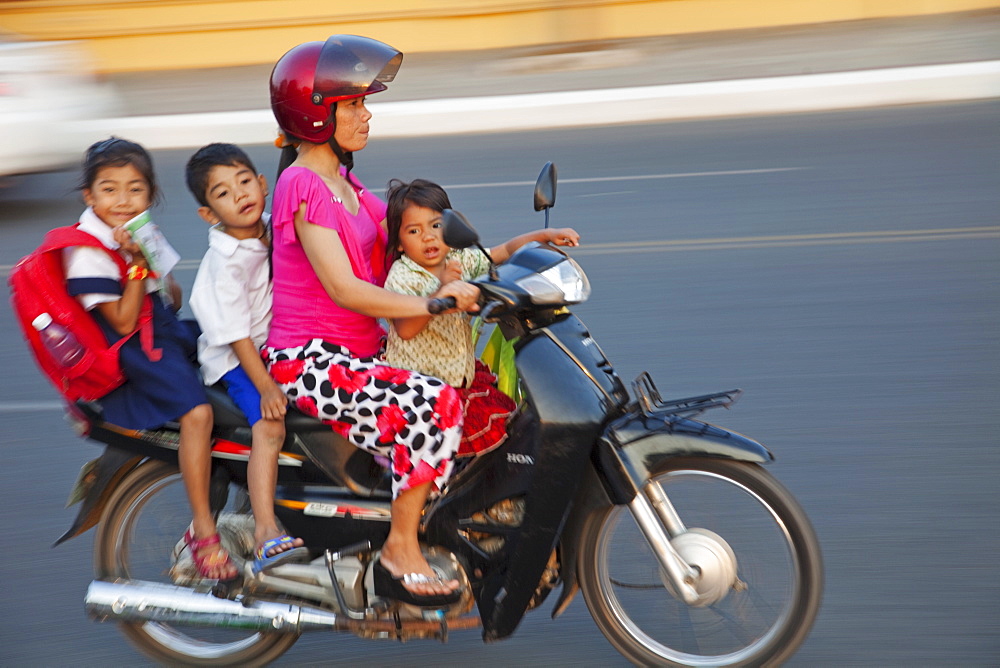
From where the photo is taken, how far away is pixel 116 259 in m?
3.19

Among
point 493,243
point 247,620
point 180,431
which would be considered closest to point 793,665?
point 247,620

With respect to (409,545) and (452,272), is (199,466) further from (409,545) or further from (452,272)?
(452,272)

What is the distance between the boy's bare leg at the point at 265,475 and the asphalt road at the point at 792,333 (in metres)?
0.56

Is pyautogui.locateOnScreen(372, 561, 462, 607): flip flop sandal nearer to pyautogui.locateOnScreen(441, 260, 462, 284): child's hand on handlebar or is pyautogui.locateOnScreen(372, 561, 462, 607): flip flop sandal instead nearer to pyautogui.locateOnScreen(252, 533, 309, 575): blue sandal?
pyautogui.locateOnScreen(252, 533, 309, 575): blue sandal

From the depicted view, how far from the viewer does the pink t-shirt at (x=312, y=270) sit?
10.3ft

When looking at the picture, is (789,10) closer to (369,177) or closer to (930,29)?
(930,29)

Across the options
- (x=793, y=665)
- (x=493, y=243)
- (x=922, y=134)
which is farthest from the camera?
(x=922, y=134)

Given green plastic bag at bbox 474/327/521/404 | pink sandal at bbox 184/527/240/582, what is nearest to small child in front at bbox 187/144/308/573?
pink sandal at bbox 184/527/240/582

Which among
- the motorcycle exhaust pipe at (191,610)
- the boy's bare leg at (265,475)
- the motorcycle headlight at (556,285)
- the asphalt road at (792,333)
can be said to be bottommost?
the asphalt road at (792,333)

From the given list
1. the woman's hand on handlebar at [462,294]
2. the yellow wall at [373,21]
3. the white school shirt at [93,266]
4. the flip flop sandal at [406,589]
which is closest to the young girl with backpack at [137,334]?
the white school shirt at [93,266]

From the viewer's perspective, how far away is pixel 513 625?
10.3 ft

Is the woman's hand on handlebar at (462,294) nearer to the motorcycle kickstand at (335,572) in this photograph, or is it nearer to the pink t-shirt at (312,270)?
the pink t-shirt at (312,270)

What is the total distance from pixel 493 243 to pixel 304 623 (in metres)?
4.59

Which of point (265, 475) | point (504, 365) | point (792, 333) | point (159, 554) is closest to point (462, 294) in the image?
point (504, 365)
